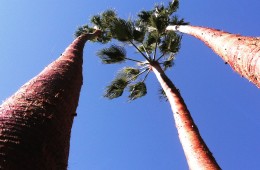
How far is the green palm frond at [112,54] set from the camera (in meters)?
12.3

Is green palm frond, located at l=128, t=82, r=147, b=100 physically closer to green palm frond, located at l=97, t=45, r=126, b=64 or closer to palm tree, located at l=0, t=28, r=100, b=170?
green palm frond, located at l=97, t=45, r=126, b=64

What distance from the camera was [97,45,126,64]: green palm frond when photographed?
1233 cm

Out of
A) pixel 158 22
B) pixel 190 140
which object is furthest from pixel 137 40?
pixel 190 140

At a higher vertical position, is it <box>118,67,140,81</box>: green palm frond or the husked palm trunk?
<box>118,67,140,81</box>: green palm frond

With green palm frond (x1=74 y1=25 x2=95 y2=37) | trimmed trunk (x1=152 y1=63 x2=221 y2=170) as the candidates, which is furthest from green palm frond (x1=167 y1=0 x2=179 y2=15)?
trimmed trunk (x1=152 y1=63 x2=221 y2=170)

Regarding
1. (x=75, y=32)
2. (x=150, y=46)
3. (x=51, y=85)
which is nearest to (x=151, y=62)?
(x=150, y=46)

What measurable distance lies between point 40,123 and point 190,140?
544cm

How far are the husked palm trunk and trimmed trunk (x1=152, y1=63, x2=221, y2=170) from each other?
411 centimetres

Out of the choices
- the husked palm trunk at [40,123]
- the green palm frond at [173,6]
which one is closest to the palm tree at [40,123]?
the husked palm trunk at [40,123]

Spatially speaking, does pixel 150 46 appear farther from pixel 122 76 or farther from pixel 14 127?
pixel 14 127

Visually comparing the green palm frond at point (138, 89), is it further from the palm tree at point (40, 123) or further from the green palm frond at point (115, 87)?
the palm tree at point (40, 123)

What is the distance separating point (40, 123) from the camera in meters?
1.70

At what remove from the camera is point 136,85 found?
14156mm

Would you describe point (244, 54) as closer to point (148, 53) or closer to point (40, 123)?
point (40, 123)
